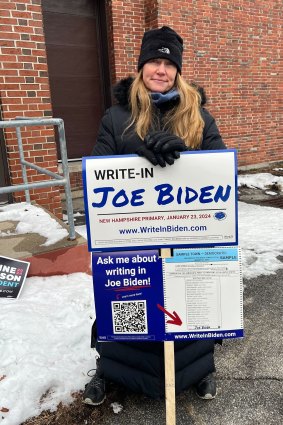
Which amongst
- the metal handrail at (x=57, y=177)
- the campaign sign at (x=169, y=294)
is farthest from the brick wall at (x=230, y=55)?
the campaign sign at (x=169, y=294)

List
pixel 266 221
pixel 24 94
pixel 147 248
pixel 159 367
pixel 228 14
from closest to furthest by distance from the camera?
pixel 147 248 → pixel 159 367 → pixel 24 94 → pixel 266 221 → pixel 228 14

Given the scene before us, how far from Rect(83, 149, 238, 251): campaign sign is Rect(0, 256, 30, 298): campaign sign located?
5.07ft

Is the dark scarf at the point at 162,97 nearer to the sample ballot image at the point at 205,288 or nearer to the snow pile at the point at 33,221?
the sample ballot image at the point at 205,288

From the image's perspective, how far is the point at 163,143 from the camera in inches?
60.2

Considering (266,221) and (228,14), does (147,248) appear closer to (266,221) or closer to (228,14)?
(266,221)

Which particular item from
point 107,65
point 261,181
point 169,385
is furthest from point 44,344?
point 261,181

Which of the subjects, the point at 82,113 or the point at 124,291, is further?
the point at 82,113

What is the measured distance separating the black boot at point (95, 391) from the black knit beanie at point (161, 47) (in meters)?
1.77

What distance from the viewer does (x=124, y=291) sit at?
1734mm

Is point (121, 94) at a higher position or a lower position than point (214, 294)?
higher

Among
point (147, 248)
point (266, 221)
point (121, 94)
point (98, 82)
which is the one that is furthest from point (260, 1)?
point (147, 248)

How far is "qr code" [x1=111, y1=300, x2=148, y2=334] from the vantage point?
68.5 inches

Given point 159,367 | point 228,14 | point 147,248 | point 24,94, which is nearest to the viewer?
point 147,248

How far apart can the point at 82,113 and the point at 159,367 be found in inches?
218
